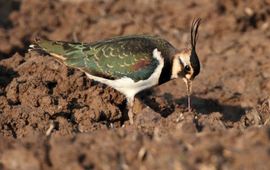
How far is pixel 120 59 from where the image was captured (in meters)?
9.77

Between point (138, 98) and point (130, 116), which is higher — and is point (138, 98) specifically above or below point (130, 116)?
above

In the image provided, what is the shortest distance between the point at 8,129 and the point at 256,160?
3547 mm

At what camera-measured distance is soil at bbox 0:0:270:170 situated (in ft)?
21.6

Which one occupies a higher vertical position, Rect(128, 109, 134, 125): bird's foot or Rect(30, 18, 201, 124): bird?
Rect(30, 18, 201, 124): bird

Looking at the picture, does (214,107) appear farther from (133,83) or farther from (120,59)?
(120,59)

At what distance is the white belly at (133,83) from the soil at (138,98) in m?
0.20

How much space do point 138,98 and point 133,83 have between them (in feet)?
1.49

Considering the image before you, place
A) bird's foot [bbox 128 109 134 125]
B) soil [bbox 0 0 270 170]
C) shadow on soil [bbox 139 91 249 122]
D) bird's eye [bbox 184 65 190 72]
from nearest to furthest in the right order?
soil [bbox 0 0 270 170] → bird's foot [bbox 128 109 134 125] → bird's eye [bbox 184 65 190 72] → shadow on soil [bbox 139 91 249 122]

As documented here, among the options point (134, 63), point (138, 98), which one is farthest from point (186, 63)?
point (138, 98)

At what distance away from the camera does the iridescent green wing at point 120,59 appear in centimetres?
973

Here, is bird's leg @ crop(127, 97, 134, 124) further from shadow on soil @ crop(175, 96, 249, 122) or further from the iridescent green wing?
shadow on soil @ crop(175, 96, 249, 122)

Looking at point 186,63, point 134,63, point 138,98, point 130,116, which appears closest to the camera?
point 130,116

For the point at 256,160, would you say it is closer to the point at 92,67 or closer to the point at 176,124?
the point at 176,124

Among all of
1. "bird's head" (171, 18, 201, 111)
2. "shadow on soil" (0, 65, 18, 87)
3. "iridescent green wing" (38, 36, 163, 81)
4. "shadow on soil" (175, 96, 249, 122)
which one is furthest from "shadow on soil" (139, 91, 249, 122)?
"shadow on soil" (0, 65, 18, 87)
